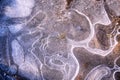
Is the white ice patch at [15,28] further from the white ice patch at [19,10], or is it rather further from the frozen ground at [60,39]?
the white ice patch at [19,10]

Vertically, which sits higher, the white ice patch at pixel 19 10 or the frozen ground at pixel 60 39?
the white ice patch at pixel 19 10

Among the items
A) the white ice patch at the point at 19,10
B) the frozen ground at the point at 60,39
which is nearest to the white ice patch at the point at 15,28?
the frozen ground at the point at 60,39

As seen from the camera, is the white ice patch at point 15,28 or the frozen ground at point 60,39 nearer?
the frozen ground at point 60,39

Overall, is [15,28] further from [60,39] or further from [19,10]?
[60,39]

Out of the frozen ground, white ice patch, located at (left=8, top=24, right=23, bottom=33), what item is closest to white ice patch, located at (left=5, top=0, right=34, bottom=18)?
the frozen ground

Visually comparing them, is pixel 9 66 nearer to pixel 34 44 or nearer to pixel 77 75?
pixel 34 44

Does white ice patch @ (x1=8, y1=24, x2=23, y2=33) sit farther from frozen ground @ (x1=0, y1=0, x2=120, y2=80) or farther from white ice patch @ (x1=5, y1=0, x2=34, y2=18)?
white ice patch @ (x1=5, y1=0, x2=34, y2=18)

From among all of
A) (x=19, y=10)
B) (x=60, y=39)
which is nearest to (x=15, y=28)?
(x=19, y=10)

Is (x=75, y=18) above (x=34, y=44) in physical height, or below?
above

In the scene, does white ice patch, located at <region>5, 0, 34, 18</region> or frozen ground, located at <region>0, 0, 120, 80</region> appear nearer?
frozen ground, located at <region>0, 0, 120, 80</region>

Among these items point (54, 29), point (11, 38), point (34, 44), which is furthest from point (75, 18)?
point (11, 38)

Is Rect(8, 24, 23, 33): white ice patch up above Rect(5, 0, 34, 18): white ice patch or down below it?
below
